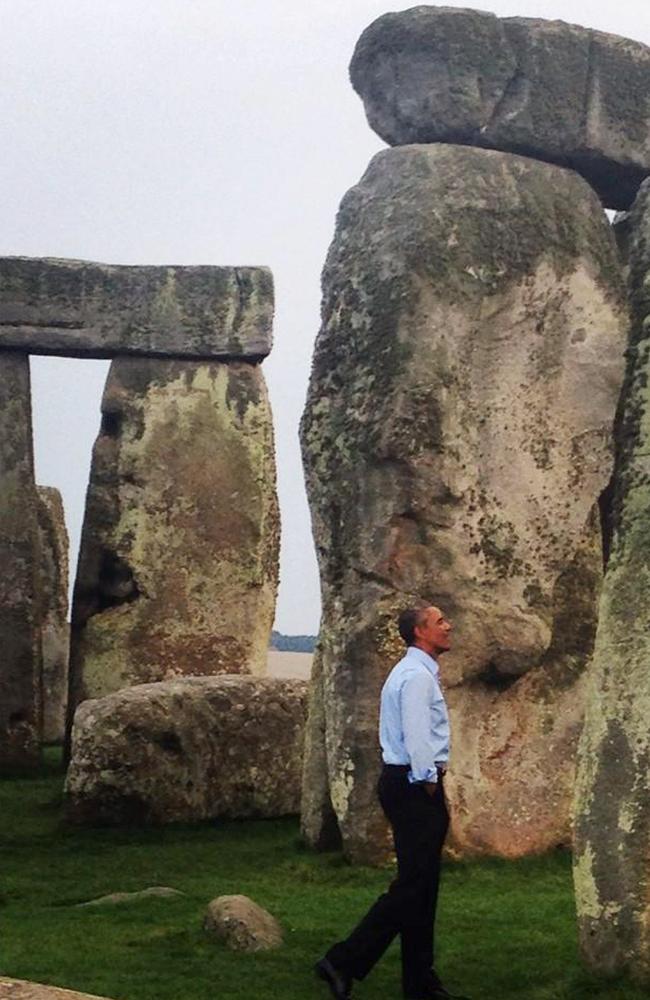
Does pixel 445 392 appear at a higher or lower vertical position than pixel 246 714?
higher

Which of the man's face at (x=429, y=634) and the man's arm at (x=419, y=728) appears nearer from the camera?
the man's arm at (x=419, y=728)

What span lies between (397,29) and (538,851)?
3.58 metres

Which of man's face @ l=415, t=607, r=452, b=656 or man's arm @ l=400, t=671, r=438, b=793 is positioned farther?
man's face @ l=415, t=607, r=452, b=656

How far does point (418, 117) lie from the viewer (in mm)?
9352

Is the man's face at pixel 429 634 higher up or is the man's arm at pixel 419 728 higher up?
the man's face at pixel 429 634

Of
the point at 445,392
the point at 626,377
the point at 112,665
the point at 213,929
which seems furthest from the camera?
the point at 112,665

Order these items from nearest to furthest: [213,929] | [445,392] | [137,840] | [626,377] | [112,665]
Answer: [626,377] < [213,929] < [445,392] < [137,840] < [112,665]

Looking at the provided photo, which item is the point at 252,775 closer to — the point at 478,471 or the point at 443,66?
the point at 478,471

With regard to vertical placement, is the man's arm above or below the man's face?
below

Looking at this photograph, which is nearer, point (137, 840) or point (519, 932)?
A: point (519, 932)

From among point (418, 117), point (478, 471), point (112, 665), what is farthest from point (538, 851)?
point (112, 665)

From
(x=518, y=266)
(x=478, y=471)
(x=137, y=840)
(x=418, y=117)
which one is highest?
(x=418, y=117)

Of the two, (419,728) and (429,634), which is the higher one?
(429,634)

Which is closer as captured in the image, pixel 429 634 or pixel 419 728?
pixel 419 728
